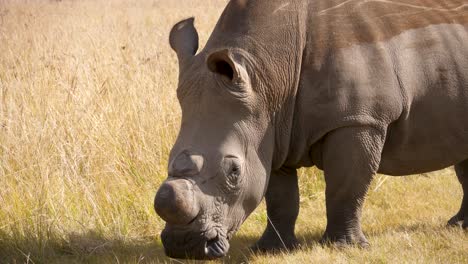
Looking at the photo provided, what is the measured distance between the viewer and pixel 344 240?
4.69 metres

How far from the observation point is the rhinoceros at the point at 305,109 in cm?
408

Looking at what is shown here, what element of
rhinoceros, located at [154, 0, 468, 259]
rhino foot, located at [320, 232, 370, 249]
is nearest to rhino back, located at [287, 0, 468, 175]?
rhinoceros, located at [154, 0, 468, 259]

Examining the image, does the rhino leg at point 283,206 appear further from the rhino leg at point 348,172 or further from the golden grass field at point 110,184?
the rhino leg at point 348,172

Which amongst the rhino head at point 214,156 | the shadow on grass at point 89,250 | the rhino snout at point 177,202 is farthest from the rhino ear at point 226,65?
the shadow on grass at point 89,250

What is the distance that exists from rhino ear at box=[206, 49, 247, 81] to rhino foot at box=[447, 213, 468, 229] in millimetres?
2132

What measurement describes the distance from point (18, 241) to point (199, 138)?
1524 millimetres

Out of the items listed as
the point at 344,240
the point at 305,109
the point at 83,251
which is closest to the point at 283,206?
the point at 344,240

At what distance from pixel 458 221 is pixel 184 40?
7.70 feet

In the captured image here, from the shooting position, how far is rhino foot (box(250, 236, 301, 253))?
4910 mm

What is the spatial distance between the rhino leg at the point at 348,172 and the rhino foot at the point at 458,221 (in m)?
1.01

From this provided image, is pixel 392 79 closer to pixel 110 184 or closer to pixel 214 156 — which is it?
pixel 214 156

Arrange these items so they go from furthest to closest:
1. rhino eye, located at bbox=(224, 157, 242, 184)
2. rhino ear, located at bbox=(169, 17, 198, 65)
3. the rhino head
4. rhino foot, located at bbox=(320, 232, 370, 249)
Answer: rhino foot, located at bbox=(320, 232, 370, 249), rhino ear, located at bbox=(169, 17, 198, 65), rhino eye, located at bbox=(224, 157, 242, 184), the rhino head

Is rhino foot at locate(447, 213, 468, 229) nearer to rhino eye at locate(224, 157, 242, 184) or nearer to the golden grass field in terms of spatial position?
the golden grass field

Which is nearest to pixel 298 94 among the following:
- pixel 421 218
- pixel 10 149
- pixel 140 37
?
pixel 421 218
